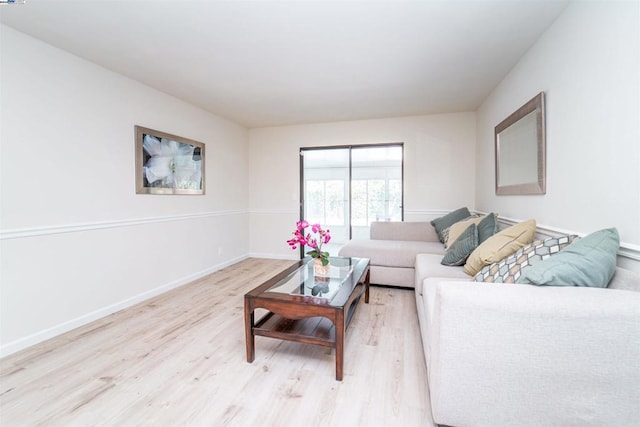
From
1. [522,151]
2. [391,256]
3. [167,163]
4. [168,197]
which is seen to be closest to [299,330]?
[391,256]

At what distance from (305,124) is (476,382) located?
435 centimetres

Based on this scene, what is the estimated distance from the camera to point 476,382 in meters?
1.14

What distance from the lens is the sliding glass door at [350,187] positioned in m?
4.59

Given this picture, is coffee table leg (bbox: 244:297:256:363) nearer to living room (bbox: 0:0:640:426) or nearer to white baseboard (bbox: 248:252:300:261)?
living room (bbox: 0:0:640:426)

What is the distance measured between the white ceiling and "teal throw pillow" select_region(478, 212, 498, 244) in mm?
1417

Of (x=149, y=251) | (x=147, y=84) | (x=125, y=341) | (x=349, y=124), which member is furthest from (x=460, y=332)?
(x=349, y=124)

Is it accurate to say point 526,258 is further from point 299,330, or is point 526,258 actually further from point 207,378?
point 207,378

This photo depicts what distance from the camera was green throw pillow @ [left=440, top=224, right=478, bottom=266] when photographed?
239cm

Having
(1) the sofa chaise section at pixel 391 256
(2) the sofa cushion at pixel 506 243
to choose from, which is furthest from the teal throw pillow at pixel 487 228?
(1) the sofa chaise section at pixel 391 256

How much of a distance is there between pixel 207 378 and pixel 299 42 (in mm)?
2438

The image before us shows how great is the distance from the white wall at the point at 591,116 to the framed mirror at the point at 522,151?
0.24 feet

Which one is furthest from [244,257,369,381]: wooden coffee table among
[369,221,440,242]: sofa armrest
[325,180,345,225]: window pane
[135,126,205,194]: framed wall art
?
[325,180,345,225]: window pane

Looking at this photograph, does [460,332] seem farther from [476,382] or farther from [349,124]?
[349,124]

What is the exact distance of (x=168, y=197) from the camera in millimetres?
3396
